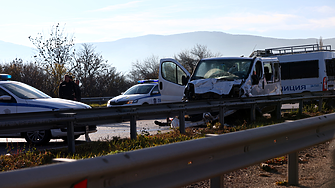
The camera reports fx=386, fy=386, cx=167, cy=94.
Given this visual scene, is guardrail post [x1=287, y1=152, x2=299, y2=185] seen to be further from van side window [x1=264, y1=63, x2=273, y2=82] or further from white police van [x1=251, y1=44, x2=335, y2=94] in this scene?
white police van [x1=251, y1=44, x2=335, y2=94]

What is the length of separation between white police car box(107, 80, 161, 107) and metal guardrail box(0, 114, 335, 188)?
12.9 m

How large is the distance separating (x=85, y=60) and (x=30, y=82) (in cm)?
1153

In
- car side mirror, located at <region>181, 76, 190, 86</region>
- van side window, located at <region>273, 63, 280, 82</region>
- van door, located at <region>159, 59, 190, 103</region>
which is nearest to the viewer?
car side mirror, located at <region>181, 76, 190, 86</region>

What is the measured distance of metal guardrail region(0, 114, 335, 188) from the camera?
2061mm

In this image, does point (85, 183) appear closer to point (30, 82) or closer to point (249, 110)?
point (249, 110)

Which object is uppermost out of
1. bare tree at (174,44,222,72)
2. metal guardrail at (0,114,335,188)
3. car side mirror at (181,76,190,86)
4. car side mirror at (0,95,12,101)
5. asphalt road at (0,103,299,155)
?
bare tree at (174,44,222,72)

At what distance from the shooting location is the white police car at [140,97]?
17.1 m

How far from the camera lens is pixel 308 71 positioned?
20438 mm

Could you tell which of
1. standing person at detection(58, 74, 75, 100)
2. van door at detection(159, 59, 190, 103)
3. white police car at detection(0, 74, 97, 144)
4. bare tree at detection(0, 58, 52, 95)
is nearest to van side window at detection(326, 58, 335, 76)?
van door at detection(159, 59, 190, 103)

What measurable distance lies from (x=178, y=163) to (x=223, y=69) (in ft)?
32.0

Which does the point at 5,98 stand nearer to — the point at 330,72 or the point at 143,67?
the point at 330,72

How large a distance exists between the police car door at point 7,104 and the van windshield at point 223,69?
5.75 meters

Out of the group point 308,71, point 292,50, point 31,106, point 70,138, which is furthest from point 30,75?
point 70,138

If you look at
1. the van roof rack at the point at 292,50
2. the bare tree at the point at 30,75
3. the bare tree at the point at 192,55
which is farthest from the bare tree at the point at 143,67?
the van roof rack at the point at 292,50
